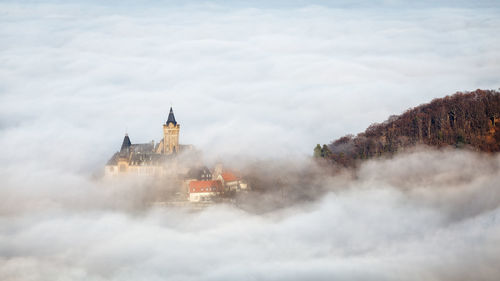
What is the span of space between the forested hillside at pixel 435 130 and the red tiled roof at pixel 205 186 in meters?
13.5

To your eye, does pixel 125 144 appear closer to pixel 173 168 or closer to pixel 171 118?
pixel 171 118

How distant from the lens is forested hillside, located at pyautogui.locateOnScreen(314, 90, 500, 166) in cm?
9806

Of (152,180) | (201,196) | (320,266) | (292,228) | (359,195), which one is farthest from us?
(152,180)

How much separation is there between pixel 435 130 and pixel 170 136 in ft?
124

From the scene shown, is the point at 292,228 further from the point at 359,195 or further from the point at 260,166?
the point at 260,166

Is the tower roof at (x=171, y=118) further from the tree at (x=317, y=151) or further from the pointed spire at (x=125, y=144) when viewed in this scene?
the tree at (x=317, y=151)

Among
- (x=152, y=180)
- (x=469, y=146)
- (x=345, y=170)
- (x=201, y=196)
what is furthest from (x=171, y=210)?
(x=469, y=146)

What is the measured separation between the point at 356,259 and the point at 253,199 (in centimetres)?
2125

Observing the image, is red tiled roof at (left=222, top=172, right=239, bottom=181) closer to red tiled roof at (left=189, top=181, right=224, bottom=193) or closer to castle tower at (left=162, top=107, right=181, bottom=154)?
red tiled roof at (left=189, top=181, right=224, bottom=193)

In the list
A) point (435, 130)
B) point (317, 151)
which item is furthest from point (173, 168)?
point (435, 130)

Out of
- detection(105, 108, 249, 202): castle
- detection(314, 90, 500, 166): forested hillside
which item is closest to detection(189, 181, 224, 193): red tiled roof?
detection(105, 108, 249, 202): castle

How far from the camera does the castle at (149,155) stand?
4599 inches

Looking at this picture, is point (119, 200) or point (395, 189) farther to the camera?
point (119, 200)

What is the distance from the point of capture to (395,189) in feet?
319
